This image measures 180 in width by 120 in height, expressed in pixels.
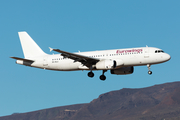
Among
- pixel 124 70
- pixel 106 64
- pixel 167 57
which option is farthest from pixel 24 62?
pixel 167 57

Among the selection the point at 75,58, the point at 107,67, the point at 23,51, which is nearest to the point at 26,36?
the point at 23,51

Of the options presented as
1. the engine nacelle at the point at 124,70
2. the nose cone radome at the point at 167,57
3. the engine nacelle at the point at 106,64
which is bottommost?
the engine nacelle at the point at 124,70

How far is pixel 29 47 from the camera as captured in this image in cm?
6888

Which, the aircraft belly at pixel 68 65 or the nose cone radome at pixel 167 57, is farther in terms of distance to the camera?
the aircraft belly at pixel 68 65

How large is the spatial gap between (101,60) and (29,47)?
58.2ft

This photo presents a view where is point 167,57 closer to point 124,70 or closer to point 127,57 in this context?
point 127,57

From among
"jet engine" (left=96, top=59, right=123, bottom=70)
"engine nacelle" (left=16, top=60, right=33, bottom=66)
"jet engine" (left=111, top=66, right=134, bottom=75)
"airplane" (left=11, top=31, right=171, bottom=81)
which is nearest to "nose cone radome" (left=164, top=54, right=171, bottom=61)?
"airplane" (left=11, top=31, right=171, bottom=81)

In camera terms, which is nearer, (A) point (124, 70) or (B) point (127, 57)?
(B) point (127, 57)

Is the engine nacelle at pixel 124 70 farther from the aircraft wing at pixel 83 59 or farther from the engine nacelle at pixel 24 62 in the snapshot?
the engine nacelle at pixel 24 62

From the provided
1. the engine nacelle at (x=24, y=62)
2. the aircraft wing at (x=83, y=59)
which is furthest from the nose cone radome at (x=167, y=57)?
the engine nacelle at (x=24, y=62)

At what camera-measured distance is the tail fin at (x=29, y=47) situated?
67875 mm

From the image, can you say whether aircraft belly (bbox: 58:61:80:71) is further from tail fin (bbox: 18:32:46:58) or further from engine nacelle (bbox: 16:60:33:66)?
tail fin (bbox: 18:32:46:58)

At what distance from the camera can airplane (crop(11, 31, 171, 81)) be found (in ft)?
193

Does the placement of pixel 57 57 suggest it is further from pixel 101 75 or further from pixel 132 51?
pixel 132 51
